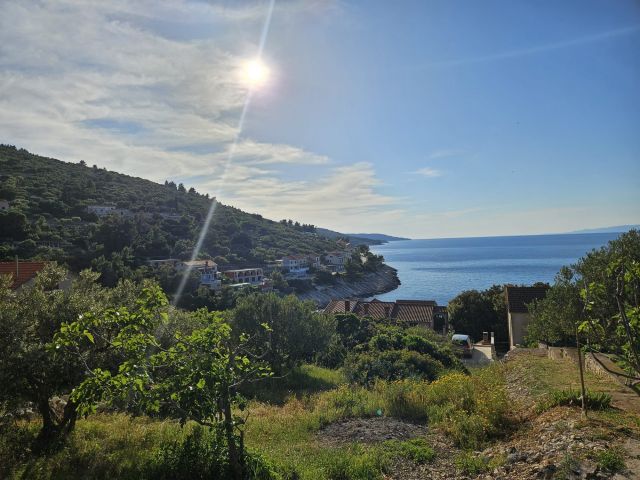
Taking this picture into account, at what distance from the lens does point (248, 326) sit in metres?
→ 25.8

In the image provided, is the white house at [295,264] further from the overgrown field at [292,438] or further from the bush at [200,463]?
the bush at [200,463]

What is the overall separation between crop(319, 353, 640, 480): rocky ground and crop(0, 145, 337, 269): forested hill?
52567mm

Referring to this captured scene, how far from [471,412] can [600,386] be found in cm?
425

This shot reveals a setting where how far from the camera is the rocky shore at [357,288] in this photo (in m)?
90.5

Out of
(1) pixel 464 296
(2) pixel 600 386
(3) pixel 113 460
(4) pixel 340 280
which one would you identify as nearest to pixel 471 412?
(2) pixel 600 386

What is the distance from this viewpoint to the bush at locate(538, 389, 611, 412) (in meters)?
9.02

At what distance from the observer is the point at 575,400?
31.1ft

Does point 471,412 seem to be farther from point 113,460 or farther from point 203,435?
point 113,460

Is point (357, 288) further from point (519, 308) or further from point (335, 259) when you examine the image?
point (519, 308)

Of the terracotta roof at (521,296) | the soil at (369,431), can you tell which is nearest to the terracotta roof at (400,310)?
the terracotta roof at (521,296)

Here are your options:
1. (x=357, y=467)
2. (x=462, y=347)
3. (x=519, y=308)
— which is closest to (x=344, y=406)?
(x=357, y=467)

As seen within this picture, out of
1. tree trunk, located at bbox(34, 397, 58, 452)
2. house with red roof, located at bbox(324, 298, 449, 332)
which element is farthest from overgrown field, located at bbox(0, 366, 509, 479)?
house with red roof, located at bbox(324, 298, 449, 332)

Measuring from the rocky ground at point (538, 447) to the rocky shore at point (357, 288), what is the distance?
241ft

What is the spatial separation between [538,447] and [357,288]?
321ft
